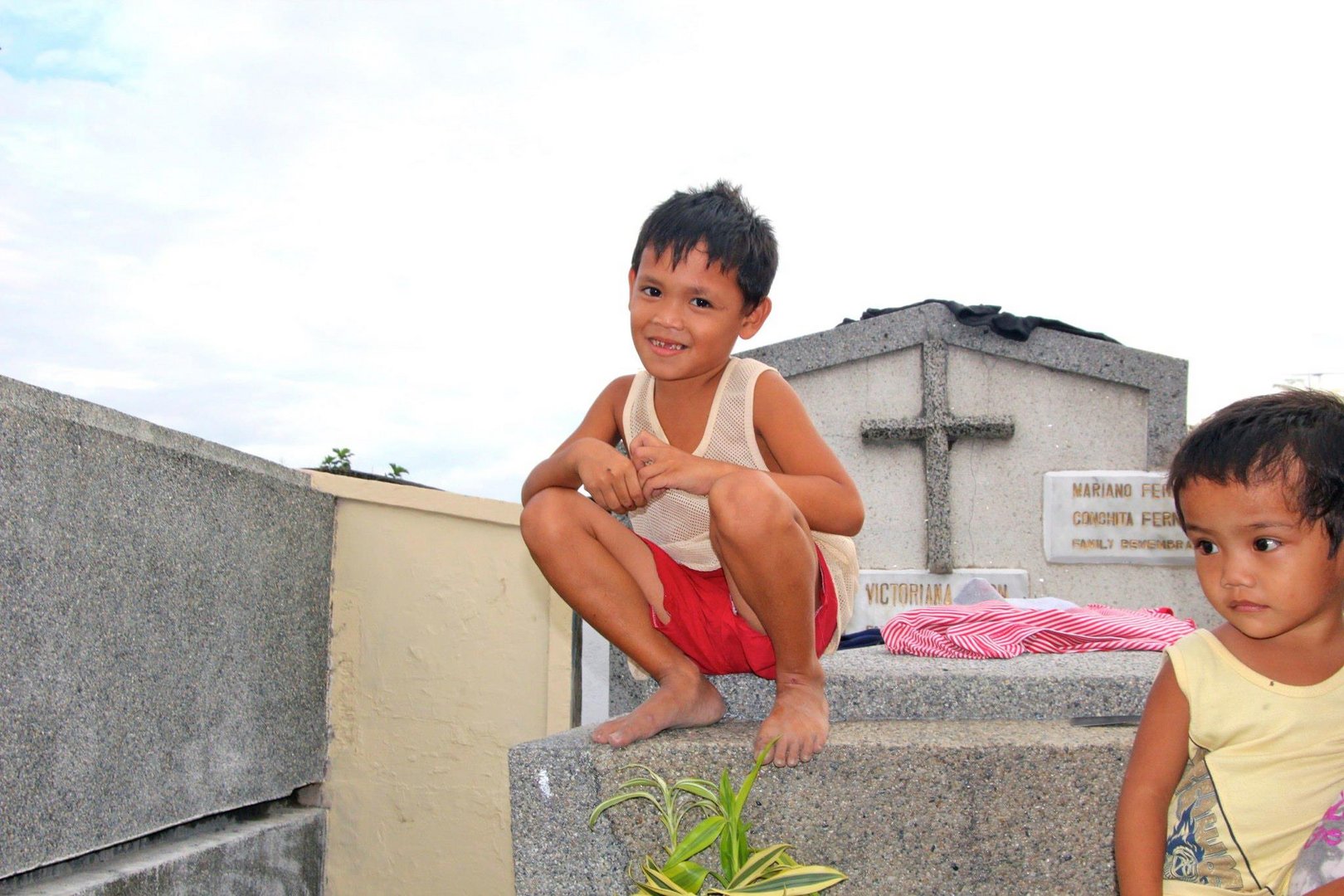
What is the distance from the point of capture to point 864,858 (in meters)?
2.12

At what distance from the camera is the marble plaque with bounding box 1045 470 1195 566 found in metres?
5.29

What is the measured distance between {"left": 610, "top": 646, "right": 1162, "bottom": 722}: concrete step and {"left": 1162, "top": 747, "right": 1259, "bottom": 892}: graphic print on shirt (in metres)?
0.65

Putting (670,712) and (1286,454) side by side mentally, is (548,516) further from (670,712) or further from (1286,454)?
(1286,454)

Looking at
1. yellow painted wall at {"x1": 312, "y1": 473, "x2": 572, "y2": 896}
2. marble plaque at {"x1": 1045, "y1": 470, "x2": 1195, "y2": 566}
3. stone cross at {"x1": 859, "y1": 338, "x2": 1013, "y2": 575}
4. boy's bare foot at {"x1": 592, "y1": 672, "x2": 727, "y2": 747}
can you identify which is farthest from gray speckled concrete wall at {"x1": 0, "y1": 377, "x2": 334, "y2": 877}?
marble plaque at {"x1": 1045, "y1": 470, "x2": 1195, "y2": 566}

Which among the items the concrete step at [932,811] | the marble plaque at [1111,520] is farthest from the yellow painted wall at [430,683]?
the marble plaque at [1111,520]

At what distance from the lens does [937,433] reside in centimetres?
549

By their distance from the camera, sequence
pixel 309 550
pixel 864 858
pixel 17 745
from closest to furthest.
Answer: pixel 864 858
pixel 17 745
pixel 309 550

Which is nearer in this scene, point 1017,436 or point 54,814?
point 54,814

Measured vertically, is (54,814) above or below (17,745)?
below

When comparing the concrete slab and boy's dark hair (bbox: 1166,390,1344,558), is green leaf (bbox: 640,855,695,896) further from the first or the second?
the concrete slab

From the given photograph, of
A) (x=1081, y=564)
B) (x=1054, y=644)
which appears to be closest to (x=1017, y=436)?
(x=1081, y=564)

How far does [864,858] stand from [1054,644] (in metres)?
1.23

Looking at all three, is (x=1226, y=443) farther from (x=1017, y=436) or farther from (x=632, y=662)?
(x=1017, y=436)

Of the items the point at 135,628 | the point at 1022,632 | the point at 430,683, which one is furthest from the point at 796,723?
the point at 430,683
